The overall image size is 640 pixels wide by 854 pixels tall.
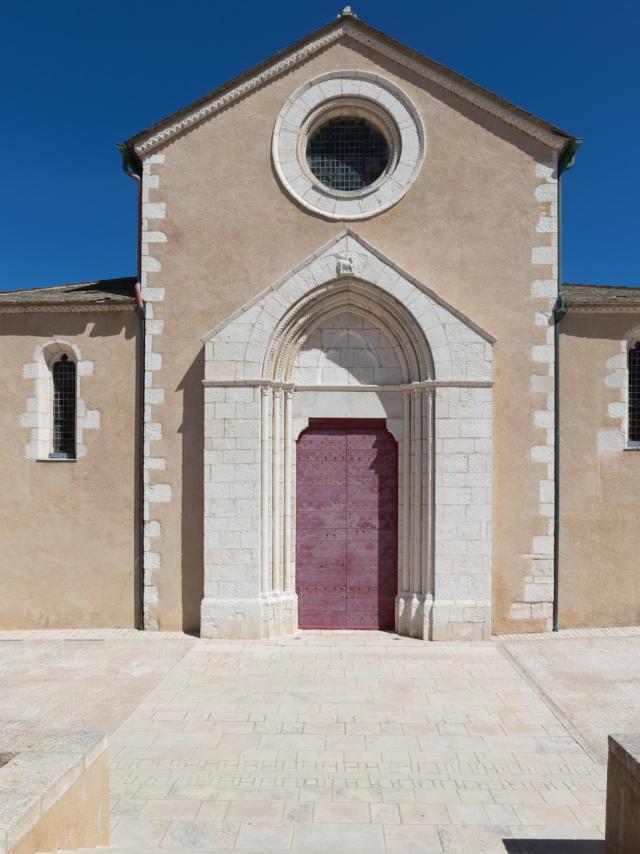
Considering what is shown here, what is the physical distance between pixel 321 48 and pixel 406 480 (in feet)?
21.1

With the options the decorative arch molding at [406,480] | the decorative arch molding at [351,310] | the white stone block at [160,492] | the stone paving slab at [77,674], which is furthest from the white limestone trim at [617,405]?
the stone paving slab at [77,674]

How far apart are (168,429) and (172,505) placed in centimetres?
110

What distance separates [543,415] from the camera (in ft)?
29.1

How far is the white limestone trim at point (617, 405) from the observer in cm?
896

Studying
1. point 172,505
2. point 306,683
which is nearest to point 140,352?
point 172,505

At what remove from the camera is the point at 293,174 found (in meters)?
9.02

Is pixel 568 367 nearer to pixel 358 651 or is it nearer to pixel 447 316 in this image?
pixel 447 316

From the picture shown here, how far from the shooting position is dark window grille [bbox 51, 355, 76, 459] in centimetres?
941

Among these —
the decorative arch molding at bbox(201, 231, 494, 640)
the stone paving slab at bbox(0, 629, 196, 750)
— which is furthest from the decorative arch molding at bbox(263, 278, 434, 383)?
the stone paving slab at bbox(0, 629, 196, 750)

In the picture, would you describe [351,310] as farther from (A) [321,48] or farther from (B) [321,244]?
(A) [321,48]

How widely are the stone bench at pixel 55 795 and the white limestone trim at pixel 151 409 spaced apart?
5.10m

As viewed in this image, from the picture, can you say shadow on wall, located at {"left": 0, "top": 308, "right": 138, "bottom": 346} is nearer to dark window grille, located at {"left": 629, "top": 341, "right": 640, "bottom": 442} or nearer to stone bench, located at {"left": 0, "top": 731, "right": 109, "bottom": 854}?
stone bench, located at {"left": 0, "top": 731, "right": 109, "bottom": 854}

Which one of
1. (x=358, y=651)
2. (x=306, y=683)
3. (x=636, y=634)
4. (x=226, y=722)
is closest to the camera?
(x=226, y=722)

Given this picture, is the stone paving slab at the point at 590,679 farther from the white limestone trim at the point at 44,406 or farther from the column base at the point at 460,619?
the white limestone trim at the point at 44,406
